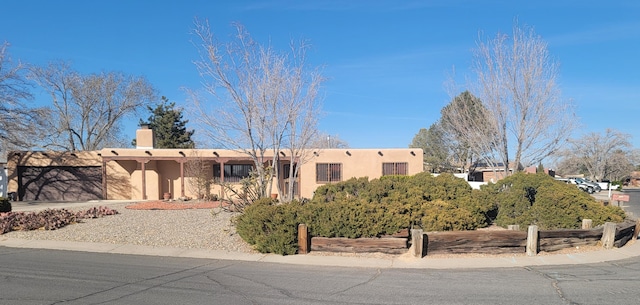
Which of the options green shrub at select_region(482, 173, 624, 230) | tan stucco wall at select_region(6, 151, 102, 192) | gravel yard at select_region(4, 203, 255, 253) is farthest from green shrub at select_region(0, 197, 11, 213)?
green shrub at select_region(482, 173, 624, 230)

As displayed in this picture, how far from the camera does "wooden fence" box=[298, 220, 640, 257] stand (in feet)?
30.8

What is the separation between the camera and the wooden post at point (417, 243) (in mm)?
9156

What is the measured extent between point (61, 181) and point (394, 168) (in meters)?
18.9

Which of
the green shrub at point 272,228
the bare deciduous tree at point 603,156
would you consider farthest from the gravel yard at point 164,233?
the bare deciduous tree at point 603,156

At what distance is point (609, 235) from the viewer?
10352mm

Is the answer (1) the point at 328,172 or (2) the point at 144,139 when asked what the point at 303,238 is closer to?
(1) the point at 328,172

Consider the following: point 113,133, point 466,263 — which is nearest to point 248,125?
point 466,263

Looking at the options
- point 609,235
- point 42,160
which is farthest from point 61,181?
point 609,235

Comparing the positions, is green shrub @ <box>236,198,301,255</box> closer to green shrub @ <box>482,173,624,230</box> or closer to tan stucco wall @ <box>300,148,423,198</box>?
green shrub @ <box>482,173,624,230</box>

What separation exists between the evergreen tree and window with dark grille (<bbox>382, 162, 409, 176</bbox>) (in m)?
22.4

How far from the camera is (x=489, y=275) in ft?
25.5

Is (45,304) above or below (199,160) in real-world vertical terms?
below

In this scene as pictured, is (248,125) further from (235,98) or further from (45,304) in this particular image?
(45,304)

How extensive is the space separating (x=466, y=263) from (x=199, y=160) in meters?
17.9
